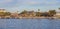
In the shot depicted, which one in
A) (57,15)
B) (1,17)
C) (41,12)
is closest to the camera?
(41,12)

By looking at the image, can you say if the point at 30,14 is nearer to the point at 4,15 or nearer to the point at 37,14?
the point at 37,14

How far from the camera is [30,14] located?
2031cm

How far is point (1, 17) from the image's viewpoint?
21984 mm

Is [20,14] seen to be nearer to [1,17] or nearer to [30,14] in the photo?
A: [30,14]

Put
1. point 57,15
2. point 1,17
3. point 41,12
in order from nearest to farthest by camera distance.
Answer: point 41,12 < point 57,15 < point 1,17

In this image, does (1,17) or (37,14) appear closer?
(37,14)

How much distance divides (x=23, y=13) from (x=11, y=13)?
1.27m

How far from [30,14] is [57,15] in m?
3.02

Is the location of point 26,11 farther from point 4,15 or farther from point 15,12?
point 4,15

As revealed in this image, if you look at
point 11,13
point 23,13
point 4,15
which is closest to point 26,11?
point 23,13

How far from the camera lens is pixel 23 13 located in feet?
64.8

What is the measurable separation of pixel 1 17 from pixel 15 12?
314 cm

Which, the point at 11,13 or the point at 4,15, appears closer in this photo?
the point at 11,13

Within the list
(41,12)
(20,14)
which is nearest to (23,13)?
(20,14)
